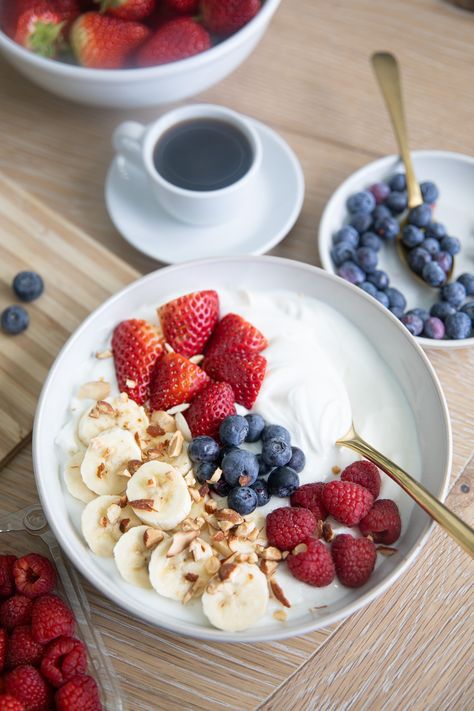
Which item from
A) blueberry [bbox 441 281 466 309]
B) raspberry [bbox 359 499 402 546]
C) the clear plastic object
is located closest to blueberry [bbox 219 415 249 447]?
raspberry [bbox 359 499 402 546]

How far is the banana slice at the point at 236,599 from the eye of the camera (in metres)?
1.02

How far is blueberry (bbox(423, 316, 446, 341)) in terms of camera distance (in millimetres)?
→ 1401

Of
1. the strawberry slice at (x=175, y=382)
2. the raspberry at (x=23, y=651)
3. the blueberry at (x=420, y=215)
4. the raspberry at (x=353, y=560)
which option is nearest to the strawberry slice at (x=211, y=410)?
the strawberry slice at (x=175, y=382)

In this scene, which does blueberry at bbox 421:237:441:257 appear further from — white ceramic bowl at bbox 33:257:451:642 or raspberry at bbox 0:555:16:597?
raspberry at bbox 0:555:16:597

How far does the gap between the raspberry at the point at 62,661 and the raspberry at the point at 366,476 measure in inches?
19.0

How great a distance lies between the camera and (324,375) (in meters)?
1.24

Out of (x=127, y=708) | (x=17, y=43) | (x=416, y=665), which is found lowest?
(x=127, y=708)

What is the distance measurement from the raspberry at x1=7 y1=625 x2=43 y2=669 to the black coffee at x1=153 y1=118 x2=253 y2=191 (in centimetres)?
89

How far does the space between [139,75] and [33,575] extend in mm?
964

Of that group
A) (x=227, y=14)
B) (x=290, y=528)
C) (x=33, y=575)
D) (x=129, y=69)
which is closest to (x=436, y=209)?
(x=227, y=14)

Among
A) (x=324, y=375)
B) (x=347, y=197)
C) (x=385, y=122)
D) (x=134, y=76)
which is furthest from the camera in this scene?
(x=385, y=122)

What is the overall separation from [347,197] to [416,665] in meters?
0.93

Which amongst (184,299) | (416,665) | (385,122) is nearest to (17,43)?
(184,299)

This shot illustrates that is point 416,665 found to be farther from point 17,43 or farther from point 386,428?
point 17,43
